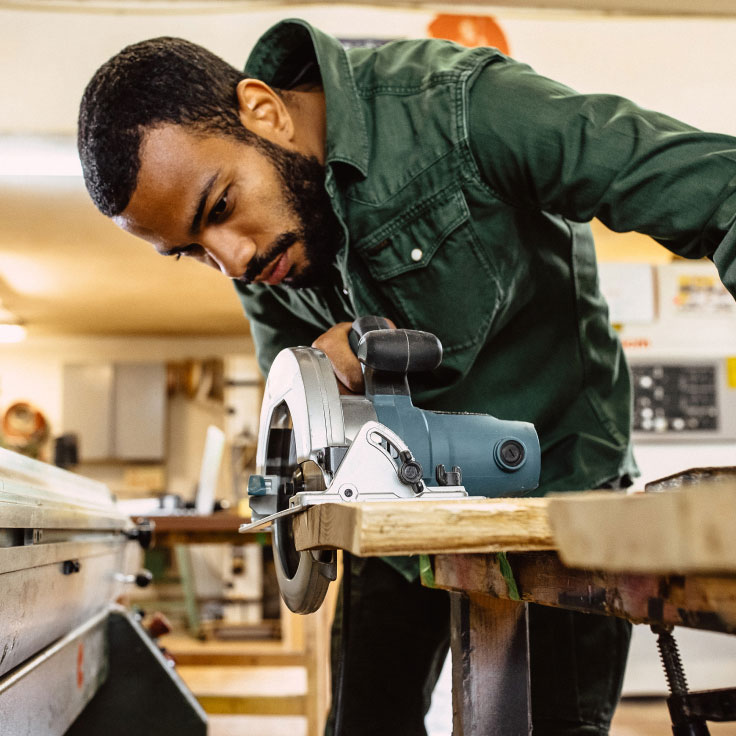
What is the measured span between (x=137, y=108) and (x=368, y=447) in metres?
0.66

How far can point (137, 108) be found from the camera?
113cm

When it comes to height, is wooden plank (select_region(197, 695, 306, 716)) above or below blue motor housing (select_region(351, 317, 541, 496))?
below

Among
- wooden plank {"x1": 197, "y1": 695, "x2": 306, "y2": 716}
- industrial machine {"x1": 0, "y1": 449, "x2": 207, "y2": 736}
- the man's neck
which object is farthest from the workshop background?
the man's neck

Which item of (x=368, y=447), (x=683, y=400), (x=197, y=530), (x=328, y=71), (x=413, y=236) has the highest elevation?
(x=328, y=71)

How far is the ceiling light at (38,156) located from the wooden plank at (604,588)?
2.94 meters

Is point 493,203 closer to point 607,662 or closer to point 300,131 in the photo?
point 300,131

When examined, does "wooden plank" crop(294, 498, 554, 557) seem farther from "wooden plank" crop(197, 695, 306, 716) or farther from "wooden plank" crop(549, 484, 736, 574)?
"wooden plank" crop(197, 695, 306, 716)

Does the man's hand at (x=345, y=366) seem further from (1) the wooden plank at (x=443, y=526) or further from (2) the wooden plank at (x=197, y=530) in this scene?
(2) the wooden plank at (x=197, y=530)

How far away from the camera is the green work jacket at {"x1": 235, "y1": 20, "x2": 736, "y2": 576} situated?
921 millimetres

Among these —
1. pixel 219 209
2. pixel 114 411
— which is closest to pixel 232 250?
pixel 219 209

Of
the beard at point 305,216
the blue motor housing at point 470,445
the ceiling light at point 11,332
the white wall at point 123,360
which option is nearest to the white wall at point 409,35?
the beard at point 305,216

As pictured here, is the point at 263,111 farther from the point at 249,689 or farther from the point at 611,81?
the point at 249,689

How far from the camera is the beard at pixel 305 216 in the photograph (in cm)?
118

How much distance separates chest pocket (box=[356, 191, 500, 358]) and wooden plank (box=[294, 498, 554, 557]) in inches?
24.4
